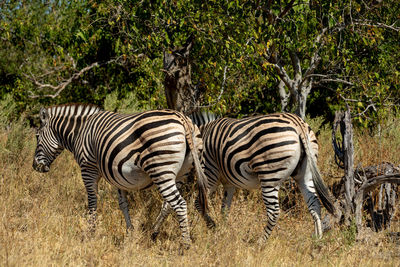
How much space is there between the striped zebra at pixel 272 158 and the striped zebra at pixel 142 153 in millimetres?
455

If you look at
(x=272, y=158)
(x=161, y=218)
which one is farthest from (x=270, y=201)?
(x=161, y=218)

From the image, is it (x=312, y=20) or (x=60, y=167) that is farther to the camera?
(x=60, y=167)

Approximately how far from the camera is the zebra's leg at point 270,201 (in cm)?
503

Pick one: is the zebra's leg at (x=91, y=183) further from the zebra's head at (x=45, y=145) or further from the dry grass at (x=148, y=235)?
the zebra's head at (x=45, y=145)

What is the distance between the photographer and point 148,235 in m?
5.29

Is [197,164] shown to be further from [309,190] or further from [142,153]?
[309,190]

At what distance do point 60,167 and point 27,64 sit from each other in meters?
6.66

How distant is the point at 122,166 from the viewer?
16.6 feet

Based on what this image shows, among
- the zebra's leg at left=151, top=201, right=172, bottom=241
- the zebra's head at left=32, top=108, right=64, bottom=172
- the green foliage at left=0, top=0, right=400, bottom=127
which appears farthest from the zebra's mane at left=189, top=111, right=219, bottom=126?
the zebra's head at left=32, top=108, right=64, bottom=172

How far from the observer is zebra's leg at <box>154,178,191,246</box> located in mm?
4883

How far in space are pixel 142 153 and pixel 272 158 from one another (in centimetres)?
151

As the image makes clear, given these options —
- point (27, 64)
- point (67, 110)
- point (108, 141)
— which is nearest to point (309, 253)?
point (108, 141)

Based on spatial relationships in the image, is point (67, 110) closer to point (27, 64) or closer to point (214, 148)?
point (214, 148)

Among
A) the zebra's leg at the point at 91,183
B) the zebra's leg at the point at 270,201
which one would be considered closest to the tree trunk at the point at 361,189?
the zebra's leg at the point at 270,201
